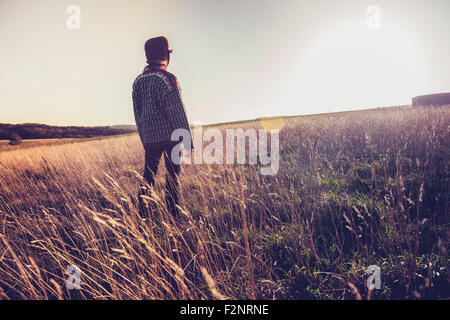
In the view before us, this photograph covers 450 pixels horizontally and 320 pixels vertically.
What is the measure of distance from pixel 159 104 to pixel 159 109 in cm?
6

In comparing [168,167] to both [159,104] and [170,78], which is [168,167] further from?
[170,78]

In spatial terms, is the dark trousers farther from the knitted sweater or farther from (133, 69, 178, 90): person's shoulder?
(133, 69, 178, 90): person's shoulder

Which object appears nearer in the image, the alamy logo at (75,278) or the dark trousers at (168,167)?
the alamy logo at (75,278)

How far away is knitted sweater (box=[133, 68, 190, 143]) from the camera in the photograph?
7.91ft

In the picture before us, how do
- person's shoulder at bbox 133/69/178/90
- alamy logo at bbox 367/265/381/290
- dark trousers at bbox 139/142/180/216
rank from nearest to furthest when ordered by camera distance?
1. alamy logo at bbox 367/265/381/290
2. person's shoulder at bbox 133/69/178/90
3. dark trousers at bbox 139/142/180/216

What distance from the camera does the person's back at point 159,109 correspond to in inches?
95.3

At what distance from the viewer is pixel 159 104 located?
2518 millimetres

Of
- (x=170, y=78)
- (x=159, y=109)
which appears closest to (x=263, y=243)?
(x=159, y=109)

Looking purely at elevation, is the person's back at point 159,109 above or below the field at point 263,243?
above

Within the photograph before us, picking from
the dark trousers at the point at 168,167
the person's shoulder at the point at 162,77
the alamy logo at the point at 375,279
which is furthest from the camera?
the dark trousers at the point at 168,167

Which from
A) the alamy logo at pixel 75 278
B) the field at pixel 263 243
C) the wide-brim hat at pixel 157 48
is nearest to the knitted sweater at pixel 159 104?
the wide-brim hat at pixel 157 48

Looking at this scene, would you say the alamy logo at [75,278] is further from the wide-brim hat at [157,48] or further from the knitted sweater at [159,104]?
the wide-brim hat at [157,48]

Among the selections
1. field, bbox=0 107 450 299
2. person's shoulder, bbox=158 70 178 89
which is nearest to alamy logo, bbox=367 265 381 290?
field, bbox=0 107 450 299
